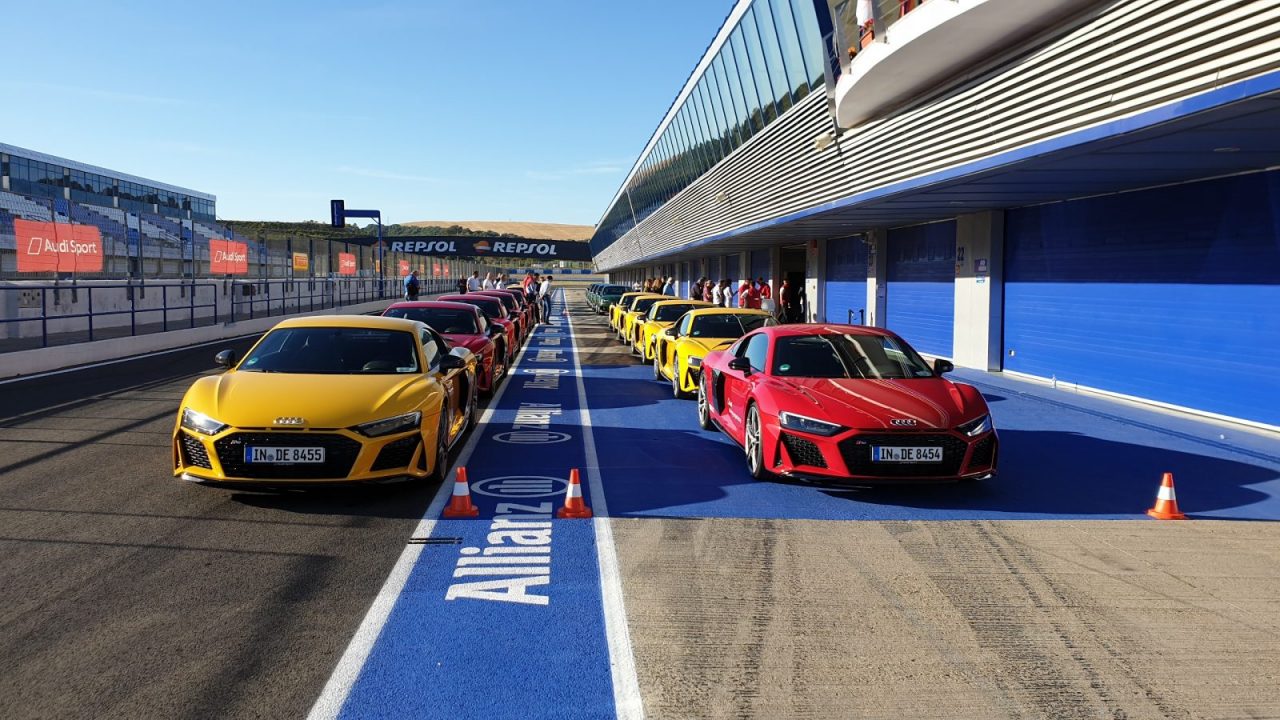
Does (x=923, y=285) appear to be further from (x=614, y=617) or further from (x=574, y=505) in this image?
(x=614, y=617)

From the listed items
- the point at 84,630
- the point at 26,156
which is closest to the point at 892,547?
the point at 84,630

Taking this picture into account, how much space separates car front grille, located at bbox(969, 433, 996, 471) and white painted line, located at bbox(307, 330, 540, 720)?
4.03m

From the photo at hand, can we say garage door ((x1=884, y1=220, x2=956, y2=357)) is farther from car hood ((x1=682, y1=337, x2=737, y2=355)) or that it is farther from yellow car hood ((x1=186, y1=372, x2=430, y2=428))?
yellow car hood ((x1=186, y1=372, x2=430, y2=428))

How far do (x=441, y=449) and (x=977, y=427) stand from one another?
4260mm

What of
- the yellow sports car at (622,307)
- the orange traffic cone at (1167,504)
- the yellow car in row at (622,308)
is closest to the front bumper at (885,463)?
the orange traffic cone at (1167,504)

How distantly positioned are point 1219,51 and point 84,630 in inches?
386

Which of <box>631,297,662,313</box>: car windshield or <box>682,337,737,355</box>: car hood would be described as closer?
<box>682,337,737,355</box>: car hood

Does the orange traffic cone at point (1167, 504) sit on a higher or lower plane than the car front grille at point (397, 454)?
lower

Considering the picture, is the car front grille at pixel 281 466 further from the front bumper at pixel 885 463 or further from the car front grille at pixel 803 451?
the front bumper at pixel 885 463

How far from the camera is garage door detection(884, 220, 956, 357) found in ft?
64.7

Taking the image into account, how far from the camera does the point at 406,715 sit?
3.65 m

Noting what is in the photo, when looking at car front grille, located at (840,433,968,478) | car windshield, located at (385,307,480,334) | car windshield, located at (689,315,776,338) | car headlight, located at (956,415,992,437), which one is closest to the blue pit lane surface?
car front grille, located at (840,433,968,478)

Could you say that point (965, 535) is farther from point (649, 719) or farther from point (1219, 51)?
point (1219, 51)

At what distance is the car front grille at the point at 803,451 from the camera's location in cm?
740
